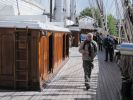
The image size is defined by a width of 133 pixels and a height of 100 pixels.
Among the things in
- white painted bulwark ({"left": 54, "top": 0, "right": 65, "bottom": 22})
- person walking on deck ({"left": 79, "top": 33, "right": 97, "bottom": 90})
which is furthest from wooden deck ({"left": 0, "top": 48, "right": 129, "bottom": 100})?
white painted bulwark ({"left": 54, "top": 0, "right": 65, "bottom": 22})

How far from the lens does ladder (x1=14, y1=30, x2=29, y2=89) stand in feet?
38.0

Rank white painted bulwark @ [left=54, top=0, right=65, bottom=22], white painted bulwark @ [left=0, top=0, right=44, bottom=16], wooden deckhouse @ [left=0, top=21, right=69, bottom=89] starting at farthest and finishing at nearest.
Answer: white painted bulwark @ [left=54, top=0, right=65, bottom=22]
white painted bulwark @ [left=0, top=0, right=44, bottom=16]
wooden deckhouse @ [left=0, top=21, right=69, bottom=89]

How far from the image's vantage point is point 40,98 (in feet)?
34.0

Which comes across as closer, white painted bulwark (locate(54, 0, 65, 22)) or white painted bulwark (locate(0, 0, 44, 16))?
white painted bulwark (locate(0, 0, 44, 16))

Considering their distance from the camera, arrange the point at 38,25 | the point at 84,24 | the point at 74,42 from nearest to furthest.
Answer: the point at 38,25
the point at 74,42
the point at 84,24

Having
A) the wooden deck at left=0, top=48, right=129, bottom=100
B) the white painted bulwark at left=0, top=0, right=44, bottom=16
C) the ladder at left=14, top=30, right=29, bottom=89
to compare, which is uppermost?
the white painted bulwark at left=0, top=0, right=44, bottom=16

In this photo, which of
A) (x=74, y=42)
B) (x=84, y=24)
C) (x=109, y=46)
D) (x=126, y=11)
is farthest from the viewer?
(x=84, y=24)

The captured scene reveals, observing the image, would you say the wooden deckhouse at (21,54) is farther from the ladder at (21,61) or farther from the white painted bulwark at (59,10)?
the white painted bulwark at (59,10)

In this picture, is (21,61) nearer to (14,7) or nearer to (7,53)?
(7,53)

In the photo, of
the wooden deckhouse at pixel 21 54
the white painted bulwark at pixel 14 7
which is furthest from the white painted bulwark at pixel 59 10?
the wooden deckhouse at pixel 21 54

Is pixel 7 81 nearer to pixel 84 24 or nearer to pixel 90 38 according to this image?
pixel 90 38

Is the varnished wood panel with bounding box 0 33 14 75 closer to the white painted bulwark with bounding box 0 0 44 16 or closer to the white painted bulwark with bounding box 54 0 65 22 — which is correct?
the white painted bulwark with bounding box 0 0 44 16

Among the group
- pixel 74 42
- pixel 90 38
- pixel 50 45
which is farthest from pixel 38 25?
pixel 74 42

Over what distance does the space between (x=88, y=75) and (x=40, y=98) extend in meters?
2.11
